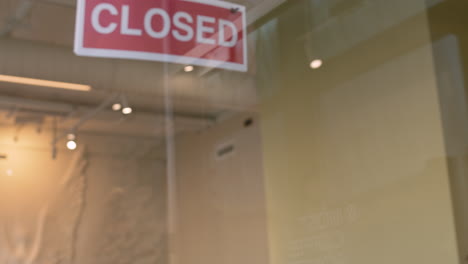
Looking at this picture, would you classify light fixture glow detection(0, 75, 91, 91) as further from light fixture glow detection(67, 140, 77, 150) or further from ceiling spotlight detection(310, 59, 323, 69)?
ceiling spotlight detection(310, 59, 323, 69)

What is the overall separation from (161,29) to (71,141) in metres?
2.60

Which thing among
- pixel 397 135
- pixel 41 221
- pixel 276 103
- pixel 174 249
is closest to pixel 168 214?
pixel 174 249

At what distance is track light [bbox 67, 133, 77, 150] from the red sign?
83.0 inches

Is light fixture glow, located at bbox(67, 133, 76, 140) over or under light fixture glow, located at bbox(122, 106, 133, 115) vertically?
under

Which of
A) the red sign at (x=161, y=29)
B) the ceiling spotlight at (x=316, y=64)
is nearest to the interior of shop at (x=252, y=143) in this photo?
the ceiling spotlight at (x=316, y=64)

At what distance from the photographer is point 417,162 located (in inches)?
118

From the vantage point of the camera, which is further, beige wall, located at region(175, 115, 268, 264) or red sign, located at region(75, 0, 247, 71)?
beige wall, located at region(175, 115, 268, 264)

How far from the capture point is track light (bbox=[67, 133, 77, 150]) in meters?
4.80

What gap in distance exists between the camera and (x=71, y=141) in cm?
491

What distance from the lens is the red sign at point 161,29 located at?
95.2 inches

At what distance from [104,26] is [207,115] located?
2.83 metres

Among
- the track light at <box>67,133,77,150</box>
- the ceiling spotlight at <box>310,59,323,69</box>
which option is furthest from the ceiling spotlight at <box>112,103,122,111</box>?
the ceiling spotlight at <box>310,59,323,69</box>

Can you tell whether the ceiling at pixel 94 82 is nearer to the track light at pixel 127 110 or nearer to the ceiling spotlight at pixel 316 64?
the track light at pixel 127 110

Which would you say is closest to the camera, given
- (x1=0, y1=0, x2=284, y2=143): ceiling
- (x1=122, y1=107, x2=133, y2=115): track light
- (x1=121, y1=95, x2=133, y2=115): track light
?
(x1=0, y1=0, x2=284, y2=143): ceiling
